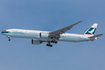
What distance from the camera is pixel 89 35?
58.3 m

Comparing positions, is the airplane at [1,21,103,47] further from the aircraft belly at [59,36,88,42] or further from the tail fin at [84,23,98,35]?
the tail fin at [84,23,98,35]

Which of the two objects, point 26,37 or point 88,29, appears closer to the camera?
point 26,37

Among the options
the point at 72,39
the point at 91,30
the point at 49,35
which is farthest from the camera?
the point at 91,30

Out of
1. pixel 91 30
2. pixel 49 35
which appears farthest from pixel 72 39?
pixel 91 30

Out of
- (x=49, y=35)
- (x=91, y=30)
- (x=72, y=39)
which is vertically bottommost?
(x=72, y=39)

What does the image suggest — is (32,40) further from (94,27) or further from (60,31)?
(94,27)

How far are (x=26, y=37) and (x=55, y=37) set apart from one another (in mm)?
7810

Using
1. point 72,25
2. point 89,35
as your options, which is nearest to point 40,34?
point 72,25

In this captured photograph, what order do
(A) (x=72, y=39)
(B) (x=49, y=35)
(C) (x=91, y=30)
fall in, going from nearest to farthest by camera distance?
(B) (x=49, y=35) → (A) (x=72, y=39) → (C) (x=91, y=30)

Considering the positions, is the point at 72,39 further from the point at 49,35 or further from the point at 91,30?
the point at 91,30

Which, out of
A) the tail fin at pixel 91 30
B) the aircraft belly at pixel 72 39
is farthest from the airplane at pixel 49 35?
the tail fin at pixel 91 30

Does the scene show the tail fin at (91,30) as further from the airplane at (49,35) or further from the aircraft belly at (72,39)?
the aircraft belly at (72,39)

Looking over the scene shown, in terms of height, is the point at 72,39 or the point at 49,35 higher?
the point at 49,35

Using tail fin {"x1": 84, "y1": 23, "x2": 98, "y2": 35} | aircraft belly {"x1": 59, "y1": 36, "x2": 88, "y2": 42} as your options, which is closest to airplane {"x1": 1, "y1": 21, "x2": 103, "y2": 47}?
aircraft belly {"x1": 59, "y1": 36, "x2": 88, "y2": 42}
